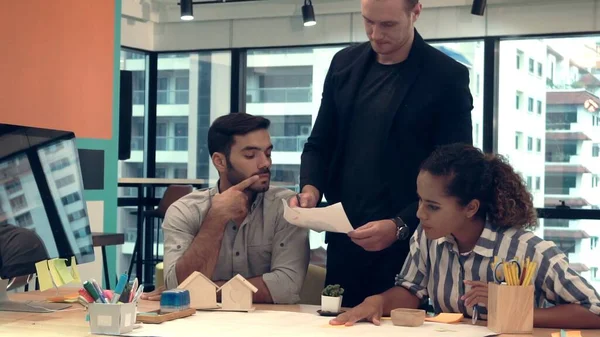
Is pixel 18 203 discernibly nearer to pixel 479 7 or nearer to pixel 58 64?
pixel 58 64

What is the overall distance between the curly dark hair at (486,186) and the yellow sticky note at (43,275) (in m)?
1.00

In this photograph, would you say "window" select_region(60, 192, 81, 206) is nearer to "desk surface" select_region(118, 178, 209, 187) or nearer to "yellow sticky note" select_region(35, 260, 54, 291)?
"yellow sticky note" select_region(35, 260, 54, 291)

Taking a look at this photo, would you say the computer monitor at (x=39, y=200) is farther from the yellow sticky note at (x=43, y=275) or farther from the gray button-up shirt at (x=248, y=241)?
the gray button-up shirt at (x=248, y=241)

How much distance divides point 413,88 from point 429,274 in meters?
0.57

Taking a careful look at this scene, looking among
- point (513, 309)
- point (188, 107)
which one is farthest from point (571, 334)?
point (188, 107)

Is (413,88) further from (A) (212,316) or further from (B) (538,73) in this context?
(B) (538,73)

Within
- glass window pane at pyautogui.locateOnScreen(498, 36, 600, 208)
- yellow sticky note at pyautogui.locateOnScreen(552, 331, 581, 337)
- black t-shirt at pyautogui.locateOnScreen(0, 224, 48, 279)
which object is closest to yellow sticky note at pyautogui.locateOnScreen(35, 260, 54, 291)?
black t-shirt at pyautogui.locateOnScreen(0, 224, 48, 279)

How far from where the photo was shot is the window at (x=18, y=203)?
6.70ft

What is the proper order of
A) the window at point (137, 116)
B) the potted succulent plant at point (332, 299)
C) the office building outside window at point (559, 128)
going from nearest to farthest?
the potted succulent plant at point (332, 299) < the office building outside window at point (559, 128) < the window at point (137, 116)

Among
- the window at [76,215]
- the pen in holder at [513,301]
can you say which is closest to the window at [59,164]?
the window at [76,215]

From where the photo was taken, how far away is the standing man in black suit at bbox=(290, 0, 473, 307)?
98.7 inches

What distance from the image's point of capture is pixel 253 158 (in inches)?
106

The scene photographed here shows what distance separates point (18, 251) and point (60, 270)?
0.58 feet

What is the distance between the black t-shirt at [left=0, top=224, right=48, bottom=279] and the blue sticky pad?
13.2 inches
